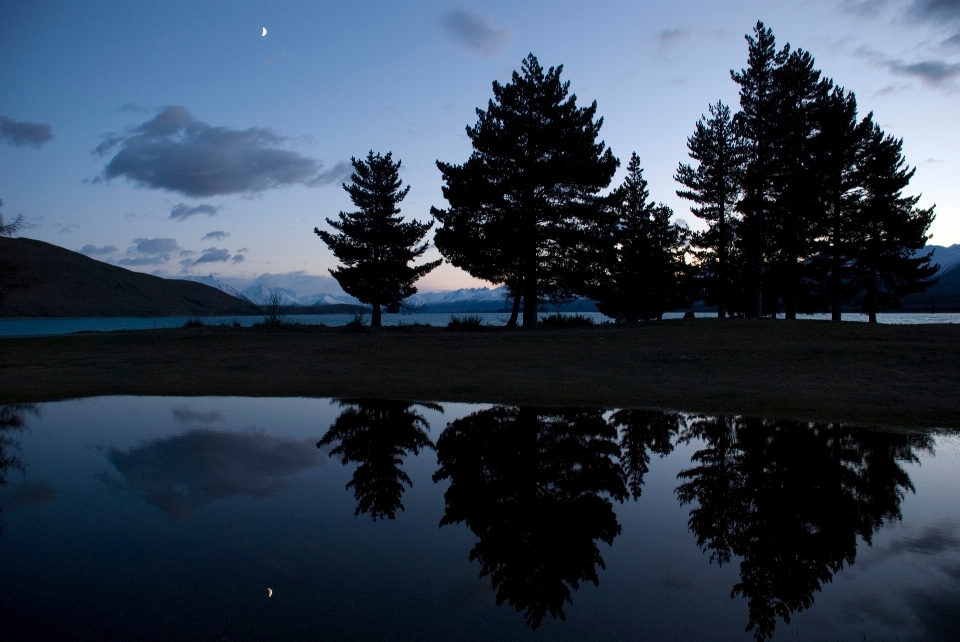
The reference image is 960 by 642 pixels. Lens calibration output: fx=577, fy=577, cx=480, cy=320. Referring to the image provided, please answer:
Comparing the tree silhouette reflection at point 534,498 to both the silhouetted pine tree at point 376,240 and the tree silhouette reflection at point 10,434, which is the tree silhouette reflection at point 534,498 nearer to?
the tree silhouette reflection at point 10,434

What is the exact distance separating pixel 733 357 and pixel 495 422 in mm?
13184

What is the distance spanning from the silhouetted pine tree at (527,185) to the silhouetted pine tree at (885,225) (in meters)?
20.0

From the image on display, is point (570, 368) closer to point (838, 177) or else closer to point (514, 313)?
point (514, 313)

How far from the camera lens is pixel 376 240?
150 feet

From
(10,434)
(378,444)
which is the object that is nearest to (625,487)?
(378,444)

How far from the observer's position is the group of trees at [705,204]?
1453 inches

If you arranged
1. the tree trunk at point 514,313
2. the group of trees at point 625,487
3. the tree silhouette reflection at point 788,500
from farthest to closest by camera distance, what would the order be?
1. the tree trunk at point 514,313
2. the group of trees at point 625,487
3. the tree silhouette reflection at point 788,500

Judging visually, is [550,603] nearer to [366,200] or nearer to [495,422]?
[495,422]

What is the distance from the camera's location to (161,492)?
892 centimetres

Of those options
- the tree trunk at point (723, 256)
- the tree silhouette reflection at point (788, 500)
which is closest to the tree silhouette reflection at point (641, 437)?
the tree silhouette reflection at point (788, 500)

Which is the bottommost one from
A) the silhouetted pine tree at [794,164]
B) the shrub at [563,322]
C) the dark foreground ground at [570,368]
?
the dark foreground ground at [570,368]

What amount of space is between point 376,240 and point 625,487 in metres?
38.9

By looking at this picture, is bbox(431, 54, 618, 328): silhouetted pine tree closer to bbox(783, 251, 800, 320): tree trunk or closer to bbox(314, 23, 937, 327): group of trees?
bbox(314, 23, 937, 327): group of trees

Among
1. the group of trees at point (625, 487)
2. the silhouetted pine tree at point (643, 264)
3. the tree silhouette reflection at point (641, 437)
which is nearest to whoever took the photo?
the group of trees at point (625, 487)
